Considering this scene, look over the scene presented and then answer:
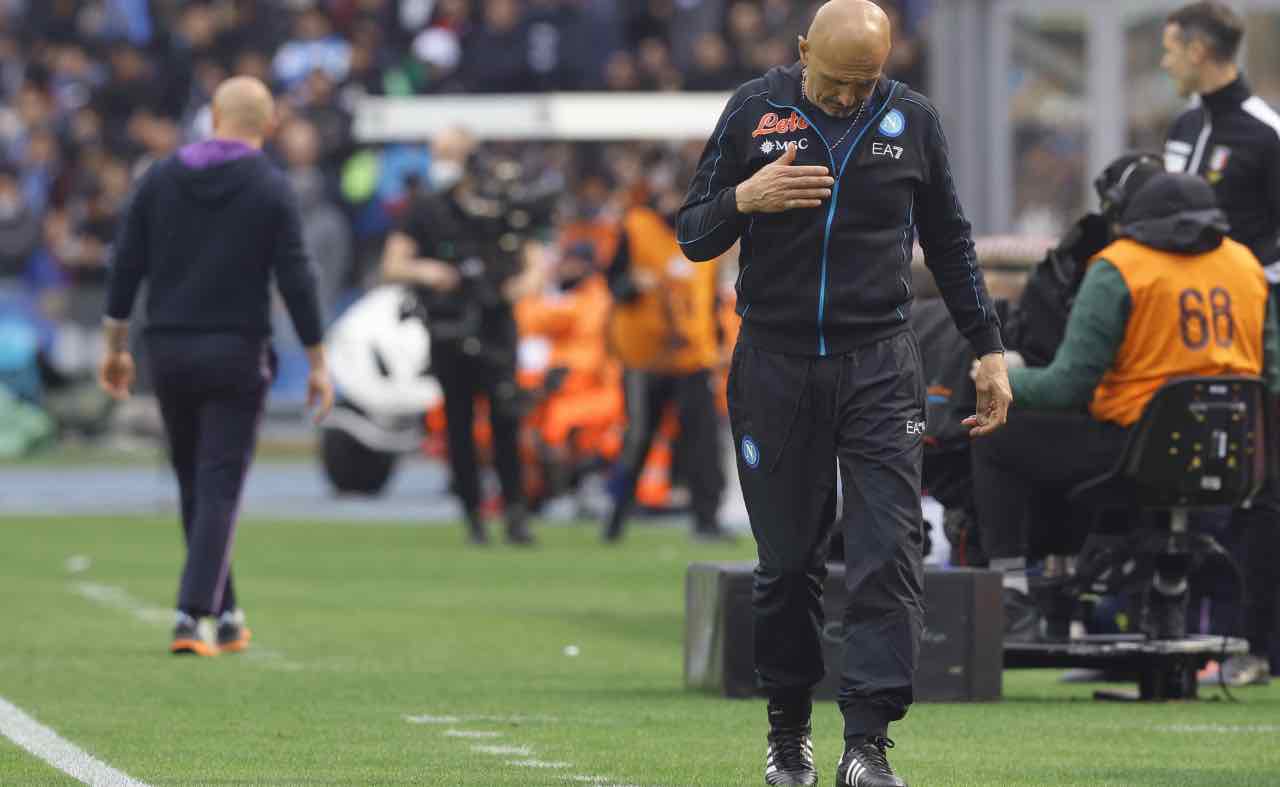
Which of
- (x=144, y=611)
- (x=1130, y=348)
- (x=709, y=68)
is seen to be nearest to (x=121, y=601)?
(x=144, y=611)

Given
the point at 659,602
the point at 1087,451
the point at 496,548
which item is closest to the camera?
the point at 1087,451

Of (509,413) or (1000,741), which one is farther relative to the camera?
(509,413)

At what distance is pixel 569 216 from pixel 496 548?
8.60 m

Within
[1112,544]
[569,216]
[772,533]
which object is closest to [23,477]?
[569,216]

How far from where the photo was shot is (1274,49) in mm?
17766

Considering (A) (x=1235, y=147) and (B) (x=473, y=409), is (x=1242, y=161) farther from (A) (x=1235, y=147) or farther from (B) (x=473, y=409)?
(B) (x=473, y=409)

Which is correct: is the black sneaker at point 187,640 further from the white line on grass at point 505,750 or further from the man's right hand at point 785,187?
the man's right hand at point 785,187

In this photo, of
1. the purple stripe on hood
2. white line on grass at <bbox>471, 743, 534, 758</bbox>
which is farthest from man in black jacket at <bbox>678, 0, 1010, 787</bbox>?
the purple stripe on hood

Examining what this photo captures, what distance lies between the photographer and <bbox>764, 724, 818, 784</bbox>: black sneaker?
753cm

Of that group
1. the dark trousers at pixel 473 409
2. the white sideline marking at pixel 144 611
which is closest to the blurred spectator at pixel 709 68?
the dark trousers at pixel 473 409

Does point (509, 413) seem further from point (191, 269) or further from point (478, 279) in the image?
point (191, 269)

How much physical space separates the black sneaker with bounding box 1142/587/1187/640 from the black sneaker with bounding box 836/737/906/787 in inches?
113

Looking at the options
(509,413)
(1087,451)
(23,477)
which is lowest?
(23,477)

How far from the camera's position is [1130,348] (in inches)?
385
